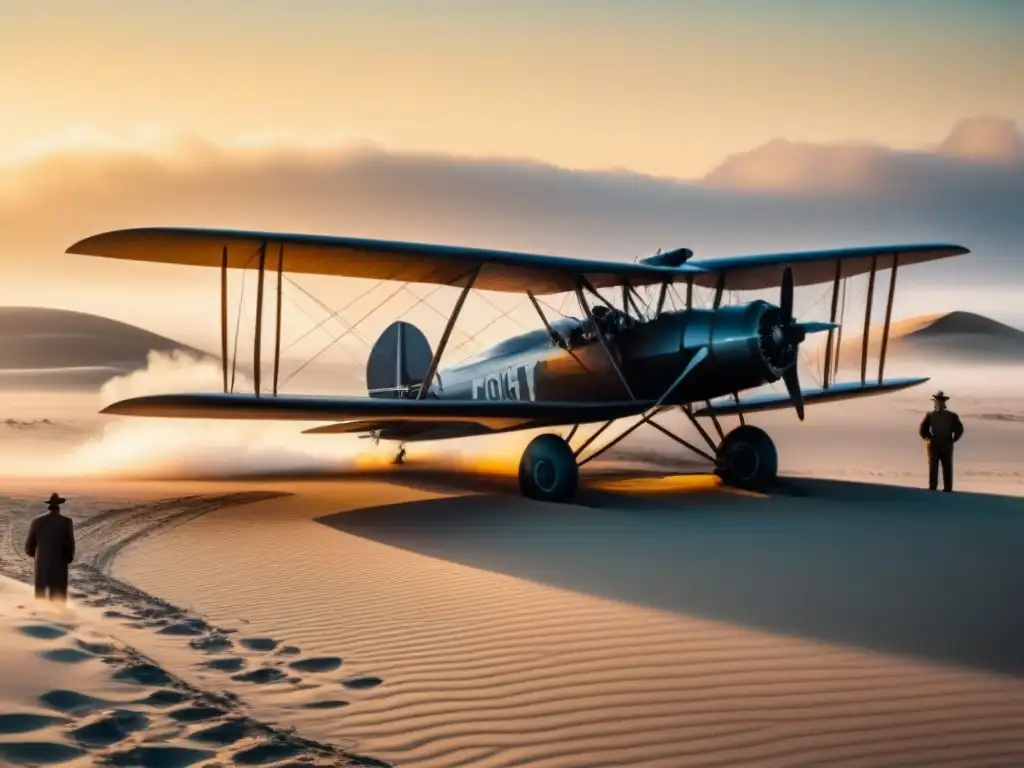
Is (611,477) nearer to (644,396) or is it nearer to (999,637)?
(644,396)

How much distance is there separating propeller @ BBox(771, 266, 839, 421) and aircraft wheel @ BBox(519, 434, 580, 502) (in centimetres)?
349

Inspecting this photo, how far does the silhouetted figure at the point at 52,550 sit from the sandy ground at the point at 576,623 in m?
0.31

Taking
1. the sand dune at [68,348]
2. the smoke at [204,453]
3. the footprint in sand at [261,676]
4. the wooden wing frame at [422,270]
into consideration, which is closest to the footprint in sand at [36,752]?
the footprint in sand at [261,676]

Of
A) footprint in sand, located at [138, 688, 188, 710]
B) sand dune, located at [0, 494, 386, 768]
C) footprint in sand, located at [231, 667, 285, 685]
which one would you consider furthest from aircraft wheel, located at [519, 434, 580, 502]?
footprint in sand, located at [138, 688, 188, 710]

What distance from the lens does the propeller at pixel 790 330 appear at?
14.5 meters

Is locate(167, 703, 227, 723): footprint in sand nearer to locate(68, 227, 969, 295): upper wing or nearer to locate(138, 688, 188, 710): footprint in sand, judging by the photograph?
locate(138, 688, 188, 710): footprint in sand

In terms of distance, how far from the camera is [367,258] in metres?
14.6

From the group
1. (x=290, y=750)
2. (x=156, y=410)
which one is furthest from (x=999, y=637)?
(x=156, y=410)

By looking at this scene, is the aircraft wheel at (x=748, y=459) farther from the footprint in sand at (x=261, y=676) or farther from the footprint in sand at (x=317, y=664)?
the footprint in sand at (x=261, y=676)

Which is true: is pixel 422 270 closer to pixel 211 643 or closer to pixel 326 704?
pixel 211 643

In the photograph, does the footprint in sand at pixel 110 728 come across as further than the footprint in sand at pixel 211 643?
No

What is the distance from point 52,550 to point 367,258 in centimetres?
746

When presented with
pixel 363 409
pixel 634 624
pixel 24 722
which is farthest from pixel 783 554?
pixel 24 722

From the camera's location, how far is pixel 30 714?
17.1ft
